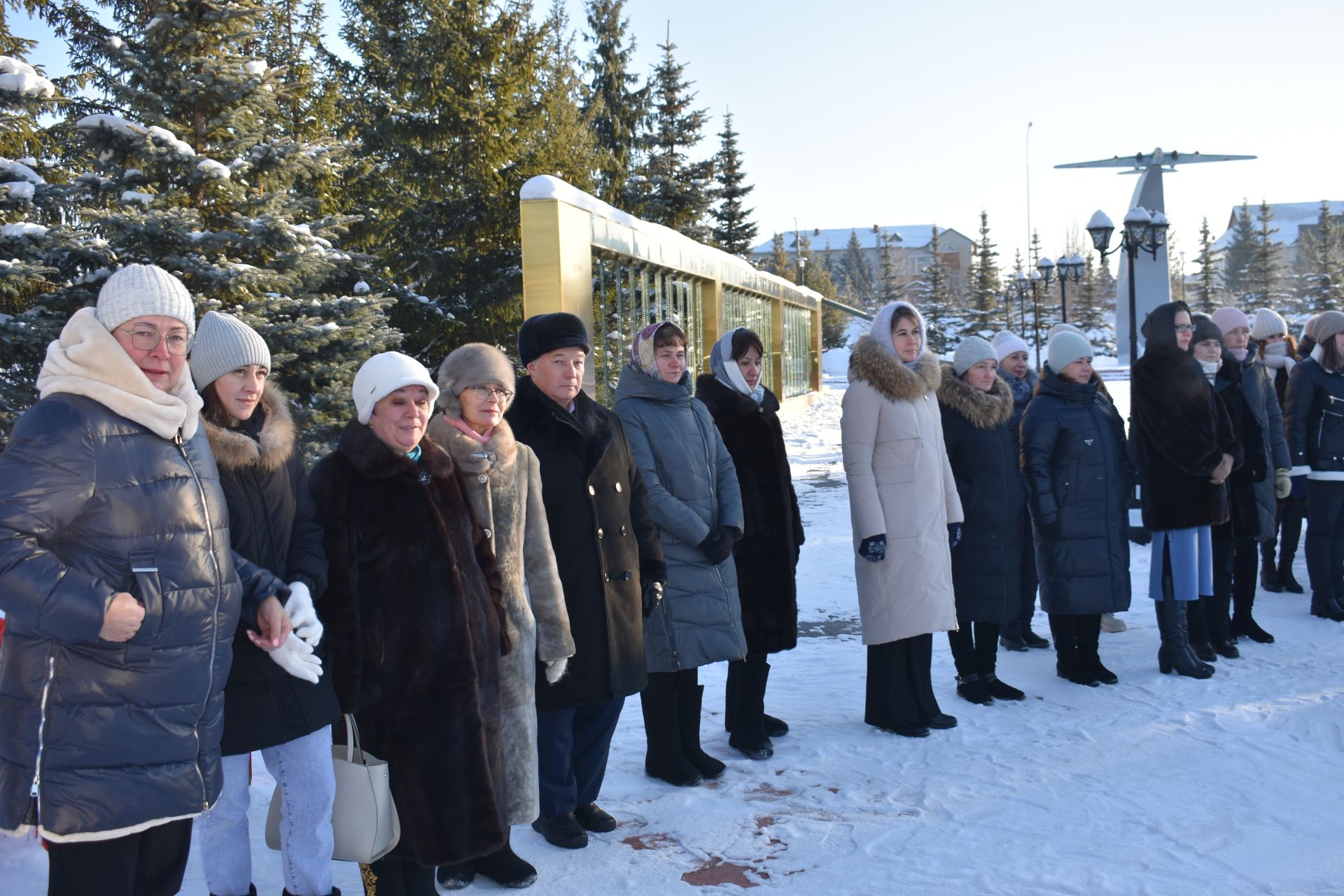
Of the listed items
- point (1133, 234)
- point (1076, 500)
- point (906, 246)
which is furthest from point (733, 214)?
point (906, 246)

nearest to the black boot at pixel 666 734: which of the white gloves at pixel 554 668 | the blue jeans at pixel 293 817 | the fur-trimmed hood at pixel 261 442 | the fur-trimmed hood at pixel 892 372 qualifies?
the white gloves at pixel 554 668

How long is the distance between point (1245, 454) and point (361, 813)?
18.3 feet

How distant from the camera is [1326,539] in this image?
695cm

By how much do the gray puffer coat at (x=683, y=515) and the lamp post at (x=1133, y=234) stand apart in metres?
9.35

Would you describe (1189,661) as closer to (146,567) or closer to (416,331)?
(146,567)

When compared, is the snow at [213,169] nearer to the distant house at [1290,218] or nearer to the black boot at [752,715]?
the black boot at [752,715]

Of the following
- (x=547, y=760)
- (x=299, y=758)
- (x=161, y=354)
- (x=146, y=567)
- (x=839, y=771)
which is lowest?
(x=839, y=771)

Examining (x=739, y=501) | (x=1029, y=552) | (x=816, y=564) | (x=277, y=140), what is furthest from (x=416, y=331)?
(x=739, y=501)

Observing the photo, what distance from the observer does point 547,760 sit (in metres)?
3.77

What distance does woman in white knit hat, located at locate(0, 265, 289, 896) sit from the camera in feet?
7.49

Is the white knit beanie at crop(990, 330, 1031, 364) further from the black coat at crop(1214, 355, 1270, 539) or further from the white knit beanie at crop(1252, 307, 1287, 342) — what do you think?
the white knit beanie at crop(1252, 307, 1287, 342)

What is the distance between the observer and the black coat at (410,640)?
2.96m

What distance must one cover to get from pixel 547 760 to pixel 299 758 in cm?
109

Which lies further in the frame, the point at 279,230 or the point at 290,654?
the point at 279,230
